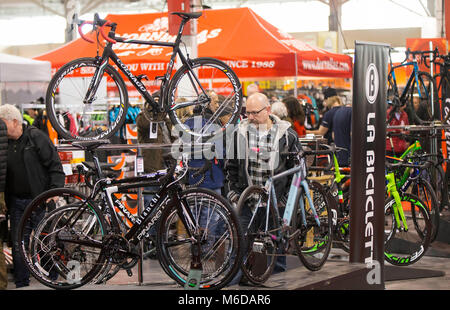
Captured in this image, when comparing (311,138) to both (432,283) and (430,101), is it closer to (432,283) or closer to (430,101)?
(432,283)

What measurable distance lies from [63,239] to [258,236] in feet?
4.58

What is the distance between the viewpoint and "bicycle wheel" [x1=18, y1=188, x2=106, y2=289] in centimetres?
461

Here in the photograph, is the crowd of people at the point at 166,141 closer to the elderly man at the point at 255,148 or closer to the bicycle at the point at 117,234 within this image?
the elderly man at the point at 255,148

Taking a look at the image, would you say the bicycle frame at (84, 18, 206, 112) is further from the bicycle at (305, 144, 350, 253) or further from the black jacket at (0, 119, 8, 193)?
the bicycle at (305, 144, 350, 253)

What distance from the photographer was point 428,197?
7.41 m

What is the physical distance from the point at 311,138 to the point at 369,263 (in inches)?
94.1

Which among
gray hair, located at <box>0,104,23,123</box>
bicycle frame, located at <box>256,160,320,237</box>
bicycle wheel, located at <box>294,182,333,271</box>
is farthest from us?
gray hair, located at <box>0,104,23,123</box>

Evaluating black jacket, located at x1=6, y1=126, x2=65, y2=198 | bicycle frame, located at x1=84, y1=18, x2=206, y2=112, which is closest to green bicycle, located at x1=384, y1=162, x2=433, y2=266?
bicycle frame, located at x1=84, y1=18, x2=206, y2=112

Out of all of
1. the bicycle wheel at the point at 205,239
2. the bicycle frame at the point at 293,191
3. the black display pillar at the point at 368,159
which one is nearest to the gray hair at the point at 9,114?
the bicycle wheel at the point at 205,239

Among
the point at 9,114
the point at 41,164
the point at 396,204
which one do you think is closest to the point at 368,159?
the point at 396,204

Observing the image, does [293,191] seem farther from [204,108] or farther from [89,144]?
[89,144]

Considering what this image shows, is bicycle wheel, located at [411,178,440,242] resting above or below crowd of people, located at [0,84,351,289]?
below

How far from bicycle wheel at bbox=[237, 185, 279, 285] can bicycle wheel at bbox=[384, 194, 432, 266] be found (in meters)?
2.23

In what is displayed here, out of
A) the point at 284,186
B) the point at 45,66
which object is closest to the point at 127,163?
the point at 45,66
